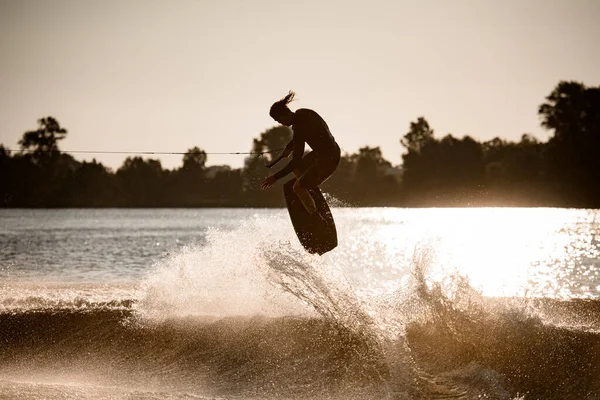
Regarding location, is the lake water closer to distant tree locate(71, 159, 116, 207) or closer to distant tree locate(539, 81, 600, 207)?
distant tree locate(539, 81, 600, 207)

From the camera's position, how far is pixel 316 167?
1002 centimetres

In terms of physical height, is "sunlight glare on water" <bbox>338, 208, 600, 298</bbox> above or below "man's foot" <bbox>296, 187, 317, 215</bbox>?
below

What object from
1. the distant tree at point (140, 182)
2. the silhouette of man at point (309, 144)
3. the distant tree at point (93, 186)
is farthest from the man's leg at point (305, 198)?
the distant tree at point (140, 182)

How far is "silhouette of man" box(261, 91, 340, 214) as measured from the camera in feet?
32.4

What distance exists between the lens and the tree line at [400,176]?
77812 millimetres

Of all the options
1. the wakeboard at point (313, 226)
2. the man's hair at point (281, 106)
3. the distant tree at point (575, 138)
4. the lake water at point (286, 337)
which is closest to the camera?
the lake water at point (286, 337)

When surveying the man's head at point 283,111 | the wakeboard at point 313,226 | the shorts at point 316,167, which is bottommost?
the wakeboard at point 313,226

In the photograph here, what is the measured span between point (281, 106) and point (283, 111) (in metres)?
0.07

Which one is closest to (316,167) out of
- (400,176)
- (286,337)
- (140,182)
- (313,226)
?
(313,226)

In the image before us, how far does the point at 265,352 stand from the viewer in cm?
949

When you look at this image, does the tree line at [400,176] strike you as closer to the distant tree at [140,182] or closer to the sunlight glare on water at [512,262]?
the distant tree at [140,182]

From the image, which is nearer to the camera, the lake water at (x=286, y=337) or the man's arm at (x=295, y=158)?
the lake water at (x=286, y=337)

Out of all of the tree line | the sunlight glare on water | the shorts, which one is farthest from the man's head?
the tree line

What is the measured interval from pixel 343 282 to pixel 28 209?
130730 millimetres
